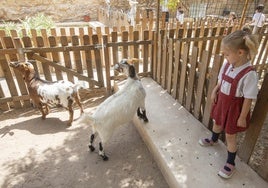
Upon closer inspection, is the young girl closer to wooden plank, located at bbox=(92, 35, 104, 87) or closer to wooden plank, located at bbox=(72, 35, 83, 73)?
wooden plank, located at bbox=(92, 35, 104, 87)

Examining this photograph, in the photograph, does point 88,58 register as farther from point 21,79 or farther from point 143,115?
point 143,115

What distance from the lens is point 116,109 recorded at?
299cm

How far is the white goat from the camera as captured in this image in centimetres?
295

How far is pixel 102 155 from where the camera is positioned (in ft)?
10.6

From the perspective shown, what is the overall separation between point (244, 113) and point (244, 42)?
72 cm

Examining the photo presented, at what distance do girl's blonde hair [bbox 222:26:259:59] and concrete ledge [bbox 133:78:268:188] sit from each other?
1.43m

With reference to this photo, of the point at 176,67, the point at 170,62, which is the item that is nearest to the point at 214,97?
the point at 176,67

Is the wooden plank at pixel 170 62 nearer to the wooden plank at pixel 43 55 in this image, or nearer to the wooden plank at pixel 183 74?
the wooden plank at pixel 183 74

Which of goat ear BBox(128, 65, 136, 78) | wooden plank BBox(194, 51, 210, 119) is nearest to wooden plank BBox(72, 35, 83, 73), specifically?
goat ear BBox(128, 65, 136, 78)

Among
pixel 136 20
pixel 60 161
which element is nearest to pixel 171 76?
pixel 60 161

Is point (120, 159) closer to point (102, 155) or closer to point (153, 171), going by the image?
point (102, 155)

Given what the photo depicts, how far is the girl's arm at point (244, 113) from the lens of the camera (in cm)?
209

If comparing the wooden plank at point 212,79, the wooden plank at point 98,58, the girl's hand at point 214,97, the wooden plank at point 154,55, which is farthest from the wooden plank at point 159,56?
the girl's hand at point 214,97

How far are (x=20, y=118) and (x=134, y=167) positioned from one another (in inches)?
109
